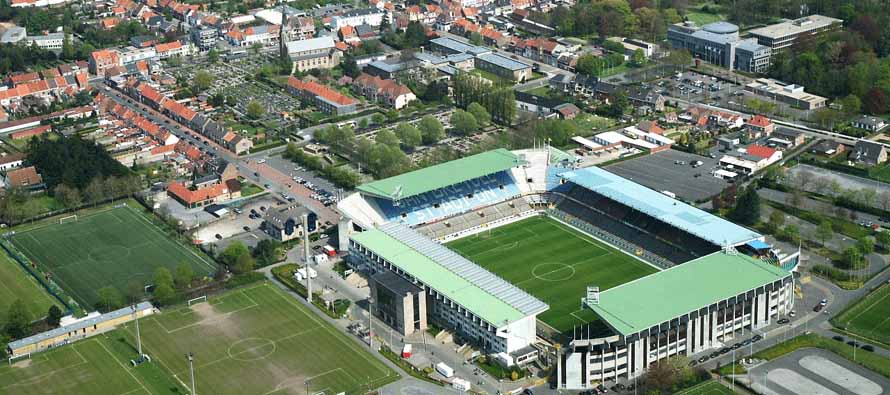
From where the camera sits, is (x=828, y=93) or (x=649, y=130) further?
(x=828, y=93)

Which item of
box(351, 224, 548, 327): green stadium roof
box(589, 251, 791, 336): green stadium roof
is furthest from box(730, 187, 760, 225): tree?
box(351, 224, 548, 327): green stadium roof

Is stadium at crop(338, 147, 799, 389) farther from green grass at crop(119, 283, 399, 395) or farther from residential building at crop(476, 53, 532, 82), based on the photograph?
residential building at crop(476, 53, 532, 82)

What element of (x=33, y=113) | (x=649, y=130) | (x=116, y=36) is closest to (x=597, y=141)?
(x=649, y=130)

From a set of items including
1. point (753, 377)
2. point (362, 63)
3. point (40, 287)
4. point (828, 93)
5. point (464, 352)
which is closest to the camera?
point (753, 377)

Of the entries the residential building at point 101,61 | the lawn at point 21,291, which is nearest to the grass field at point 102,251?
the lawn at point 21,291

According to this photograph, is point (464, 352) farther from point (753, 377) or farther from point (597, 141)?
point (597, 141)

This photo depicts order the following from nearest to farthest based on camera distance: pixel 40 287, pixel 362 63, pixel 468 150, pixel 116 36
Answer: pixel 40 287
pixel 468 150
pixel 362 63
pixel 116 36

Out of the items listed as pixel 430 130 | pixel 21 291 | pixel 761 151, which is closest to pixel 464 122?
pixel 430 130
